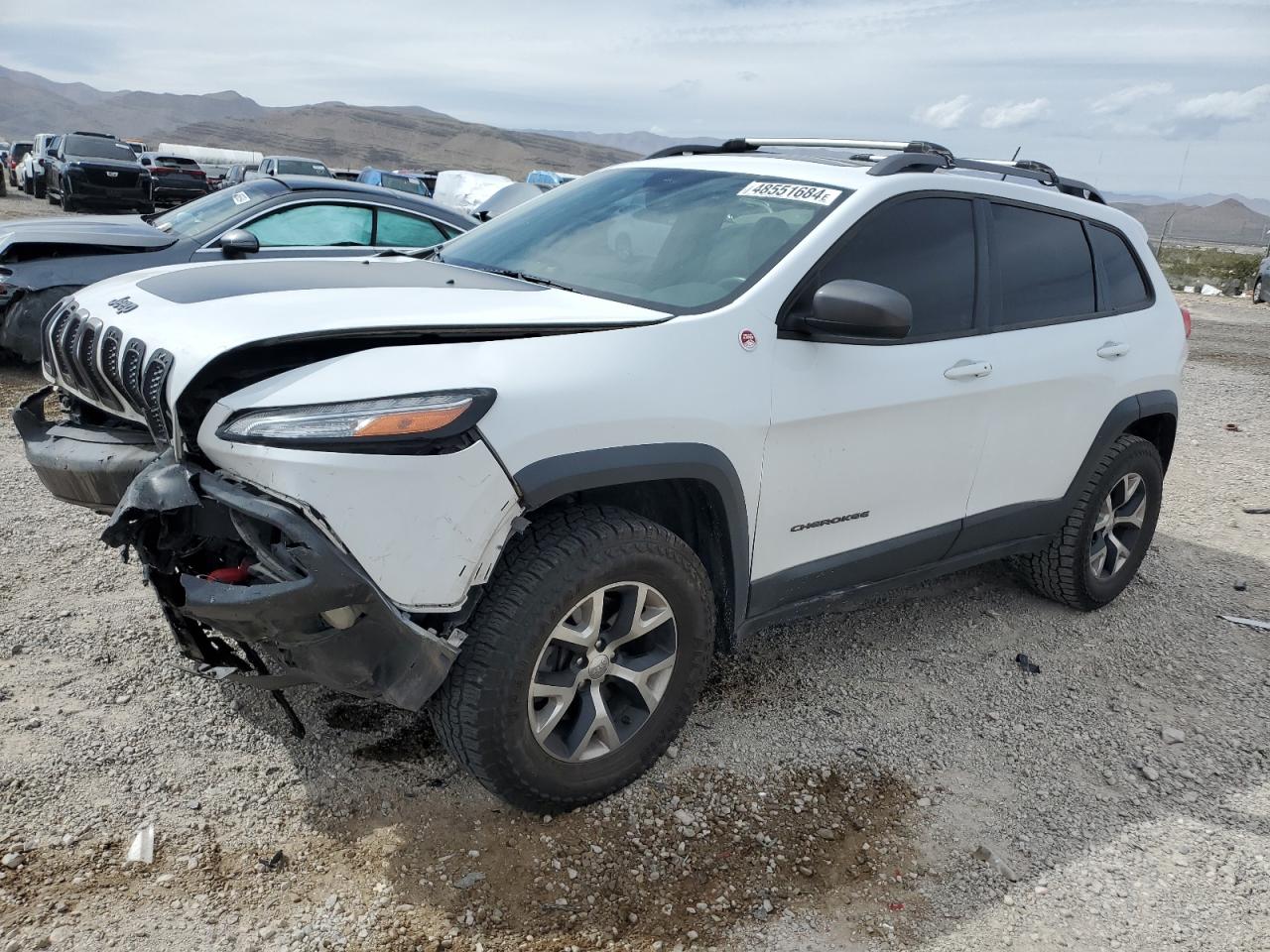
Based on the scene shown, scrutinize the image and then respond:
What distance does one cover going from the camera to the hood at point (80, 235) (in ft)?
22.1

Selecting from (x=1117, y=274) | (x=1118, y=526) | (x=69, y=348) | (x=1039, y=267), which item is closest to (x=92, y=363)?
(x=69, y=348)

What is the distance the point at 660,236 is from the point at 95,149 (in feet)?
82.5

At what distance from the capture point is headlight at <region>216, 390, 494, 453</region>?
7.43 ft

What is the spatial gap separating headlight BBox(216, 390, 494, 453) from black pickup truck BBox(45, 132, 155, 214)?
2292 cm

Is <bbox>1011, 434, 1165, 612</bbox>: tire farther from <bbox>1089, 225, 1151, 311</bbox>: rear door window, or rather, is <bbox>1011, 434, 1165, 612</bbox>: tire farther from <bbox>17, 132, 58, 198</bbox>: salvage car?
<bbox>17, 132, 58, 198</bbox>: salvage car

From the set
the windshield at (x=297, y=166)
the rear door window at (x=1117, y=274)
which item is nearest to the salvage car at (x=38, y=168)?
the windshield at (x=297, y=166)

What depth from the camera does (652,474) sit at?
8.89ft

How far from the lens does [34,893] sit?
2.43m

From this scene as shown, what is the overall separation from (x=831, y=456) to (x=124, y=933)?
7.69ft

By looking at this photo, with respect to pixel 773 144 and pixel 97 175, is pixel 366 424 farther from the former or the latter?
pixel 97 175

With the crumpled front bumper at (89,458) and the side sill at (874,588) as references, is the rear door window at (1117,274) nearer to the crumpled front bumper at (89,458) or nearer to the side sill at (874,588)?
the side sill at (874,588)

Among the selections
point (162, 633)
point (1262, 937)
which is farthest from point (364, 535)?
point (1262, 937)

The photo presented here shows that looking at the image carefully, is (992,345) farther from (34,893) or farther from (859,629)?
(34,893)

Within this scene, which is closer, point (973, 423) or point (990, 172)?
point (973, 423)
